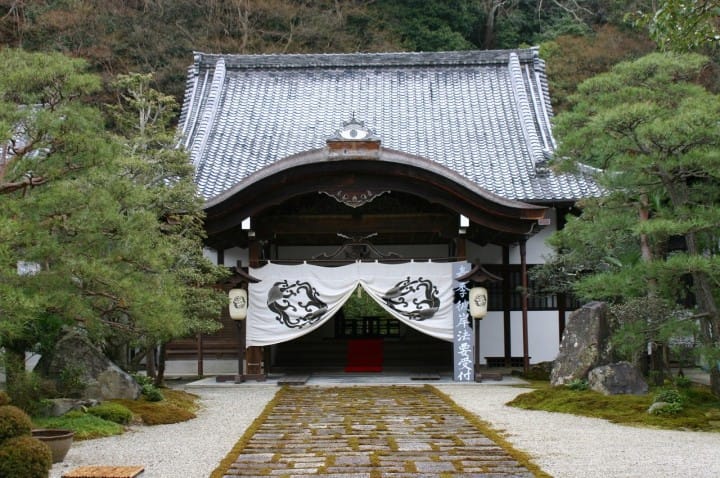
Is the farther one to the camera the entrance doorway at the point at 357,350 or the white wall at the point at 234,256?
the entrance doorway at the point at 357,350

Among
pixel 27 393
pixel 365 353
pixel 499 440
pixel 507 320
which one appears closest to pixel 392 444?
pixel 499 440

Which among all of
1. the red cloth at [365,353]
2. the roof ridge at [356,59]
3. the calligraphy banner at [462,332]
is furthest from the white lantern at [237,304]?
the roof ridge at [356,59]

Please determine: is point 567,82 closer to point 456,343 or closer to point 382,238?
point 382,238

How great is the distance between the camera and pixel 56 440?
285 inches

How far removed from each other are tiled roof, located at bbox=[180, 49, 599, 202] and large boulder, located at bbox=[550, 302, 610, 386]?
412 centimetres

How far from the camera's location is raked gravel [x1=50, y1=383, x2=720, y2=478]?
22.5 feet

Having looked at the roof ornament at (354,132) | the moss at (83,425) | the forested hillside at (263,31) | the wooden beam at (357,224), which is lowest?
the moss at (83,425)

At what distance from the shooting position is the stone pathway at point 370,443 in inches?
268

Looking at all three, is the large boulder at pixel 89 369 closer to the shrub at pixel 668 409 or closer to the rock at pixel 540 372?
the shrub at pixel 668 409

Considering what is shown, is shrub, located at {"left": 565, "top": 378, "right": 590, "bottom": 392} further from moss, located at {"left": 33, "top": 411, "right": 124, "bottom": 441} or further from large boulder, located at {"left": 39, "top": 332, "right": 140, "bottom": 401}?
moss, located at {"left": 33, "top": 411, "right": 124, "bottom": 441}

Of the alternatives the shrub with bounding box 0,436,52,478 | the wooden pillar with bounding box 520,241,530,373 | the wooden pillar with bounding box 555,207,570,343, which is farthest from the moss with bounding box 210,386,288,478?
the wooden pillar with bounding box 555,207,570,343

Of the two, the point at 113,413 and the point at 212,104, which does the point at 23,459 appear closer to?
the point at 113,413

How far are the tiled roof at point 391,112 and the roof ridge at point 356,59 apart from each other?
0.03m

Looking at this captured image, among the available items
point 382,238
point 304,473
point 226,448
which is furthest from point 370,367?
point 304,473
